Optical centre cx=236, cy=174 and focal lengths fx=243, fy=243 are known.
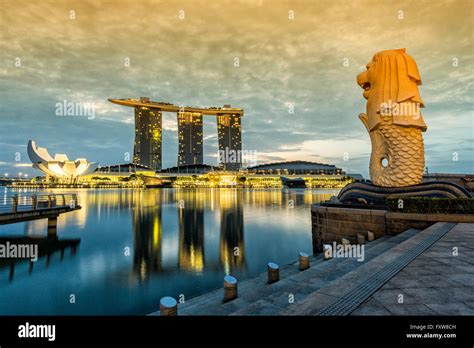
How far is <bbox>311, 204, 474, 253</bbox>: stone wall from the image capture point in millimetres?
11805

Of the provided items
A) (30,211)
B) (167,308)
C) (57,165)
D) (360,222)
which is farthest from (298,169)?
(167,308)

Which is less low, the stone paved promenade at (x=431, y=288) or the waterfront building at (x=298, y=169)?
the waterfront building at (x=298, y=169)

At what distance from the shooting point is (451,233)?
31.8 ft

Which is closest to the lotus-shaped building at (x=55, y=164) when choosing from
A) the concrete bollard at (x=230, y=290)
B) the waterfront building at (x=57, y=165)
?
the waterfront building at (x=57, y=165)

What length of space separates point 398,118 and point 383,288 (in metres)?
Answer: 17.1

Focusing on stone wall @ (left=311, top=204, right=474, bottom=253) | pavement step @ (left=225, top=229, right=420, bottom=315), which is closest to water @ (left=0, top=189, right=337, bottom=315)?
stone wall @ (left=311, top=204, right=474, bottom=253)

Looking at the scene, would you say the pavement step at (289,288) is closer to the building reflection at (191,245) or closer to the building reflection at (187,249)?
the building reflection at (187,249)

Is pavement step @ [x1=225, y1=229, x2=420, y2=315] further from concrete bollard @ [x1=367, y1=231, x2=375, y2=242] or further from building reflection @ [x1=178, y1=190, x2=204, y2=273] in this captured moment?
building reflection @ [x1=178, y1=190, x2=204, y2=273]

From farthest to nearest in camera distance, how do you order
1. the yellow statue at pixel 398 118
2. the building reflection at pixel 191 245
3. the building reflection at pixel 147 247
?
the yellow statue at pixel 398 118 → the building reflection at pixel 191 245 → the building reflection at pixel 147 247

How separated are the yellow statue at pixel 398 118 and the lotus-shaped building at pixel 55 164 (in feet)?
515

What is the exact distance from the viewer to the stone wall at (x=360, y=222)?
11.8 meters
